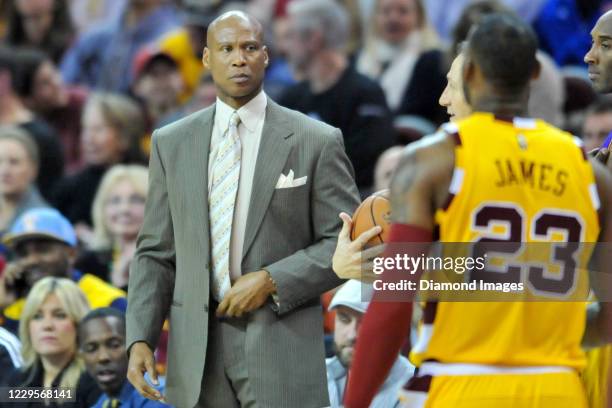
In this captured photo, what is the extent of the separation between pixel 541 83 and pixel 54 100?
447 cm

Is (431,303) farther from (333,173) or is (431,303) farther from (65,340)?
(65,340)

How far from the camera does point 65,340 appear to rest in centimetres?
734

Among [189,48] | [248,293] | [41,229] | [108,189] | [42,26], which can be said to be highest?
[42,26]

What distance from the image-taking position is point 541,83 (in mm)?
8336

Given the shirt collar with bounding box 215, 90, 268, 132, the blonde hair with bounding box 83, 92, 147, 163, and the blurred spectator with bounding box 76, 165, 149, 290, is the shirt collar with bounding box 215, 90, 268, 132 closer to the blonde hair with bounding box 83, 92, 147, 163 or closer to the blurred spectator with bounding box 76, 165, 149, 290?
the blurred spectator with bounding box 76, 165, 149, 290

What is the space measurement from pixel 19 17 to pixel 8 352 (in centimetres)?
566

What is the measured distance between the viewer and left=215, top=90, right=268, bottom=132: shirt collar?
5445mm

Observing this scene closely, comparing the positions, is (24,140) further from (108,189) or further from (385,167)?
(385,167)

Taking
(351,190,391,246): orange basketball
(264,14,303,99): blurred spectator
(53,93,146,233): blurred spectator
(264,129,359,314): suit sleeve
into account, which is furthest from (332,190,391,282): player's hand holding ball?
(264,14,303,99): blurred spectator

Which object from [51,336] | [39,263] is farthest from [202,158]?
Result: [39,263]

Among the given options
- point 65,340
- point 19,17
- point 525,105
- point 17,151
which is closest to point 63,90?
point 19,17

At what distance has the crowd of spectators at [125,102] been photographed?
7.50m

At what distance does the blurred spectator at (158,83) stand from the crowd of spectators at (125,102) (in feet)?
0.04

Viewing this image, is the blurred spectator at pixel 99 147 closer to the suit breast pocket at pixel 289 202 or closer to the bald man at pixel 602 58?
the suit breast pocket at pixel 289 202
